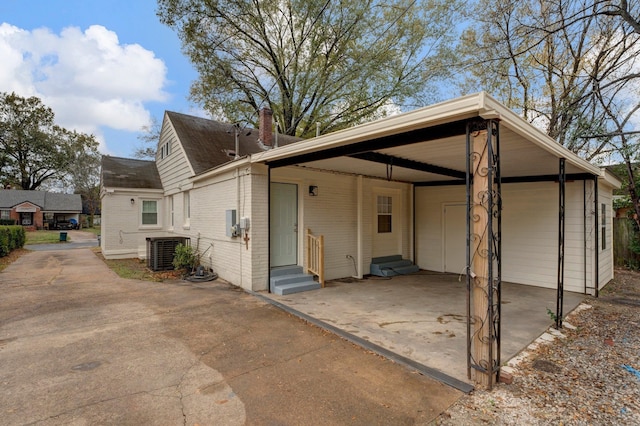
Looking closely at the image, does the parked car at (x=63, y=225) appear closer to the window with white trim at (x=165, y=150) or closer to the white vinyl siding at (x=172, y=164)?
the white vinyl siding at (x=172, y=164)

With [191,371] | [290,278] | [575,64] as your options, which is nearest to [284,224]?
[290,278]

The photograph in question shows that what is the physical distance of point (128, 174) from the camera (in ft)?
42.3

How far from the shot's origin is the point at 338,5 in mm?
12703

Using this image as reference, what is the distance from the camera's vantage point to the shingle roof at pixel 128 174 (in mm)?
12195

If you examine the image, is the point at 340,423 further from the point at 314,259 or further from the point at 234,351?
the point at 314,259

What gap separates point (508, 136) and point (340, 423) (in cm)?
372

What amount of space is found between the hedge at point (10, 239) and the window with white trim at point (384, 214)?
1384 cm

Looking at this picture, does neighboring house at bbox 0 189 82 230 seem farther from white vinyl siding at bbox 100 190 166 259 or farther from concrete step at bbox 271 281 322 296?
concrete step at bbox 271 281 322 296

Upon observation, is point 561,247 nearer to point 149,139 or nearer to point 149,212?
point 149,212

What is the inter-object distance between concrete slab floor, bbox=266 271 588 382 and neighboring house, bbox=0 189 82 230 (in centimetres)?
3710

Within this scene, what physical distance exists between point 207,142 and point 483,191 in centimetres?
1006

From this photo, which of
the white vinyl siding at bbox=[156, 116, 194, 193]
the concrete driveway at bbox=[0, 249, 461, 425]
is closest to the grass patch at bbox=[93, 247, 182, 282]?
the concrete driveway at bbox=[0, 249, 461, 425]

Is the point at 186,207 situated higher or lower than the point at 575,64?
lower

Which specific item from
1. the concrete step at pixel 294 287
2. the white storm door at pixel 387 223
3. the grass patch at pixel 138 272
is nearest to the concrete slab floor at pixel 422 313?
the concrete step at pixel 294 287
